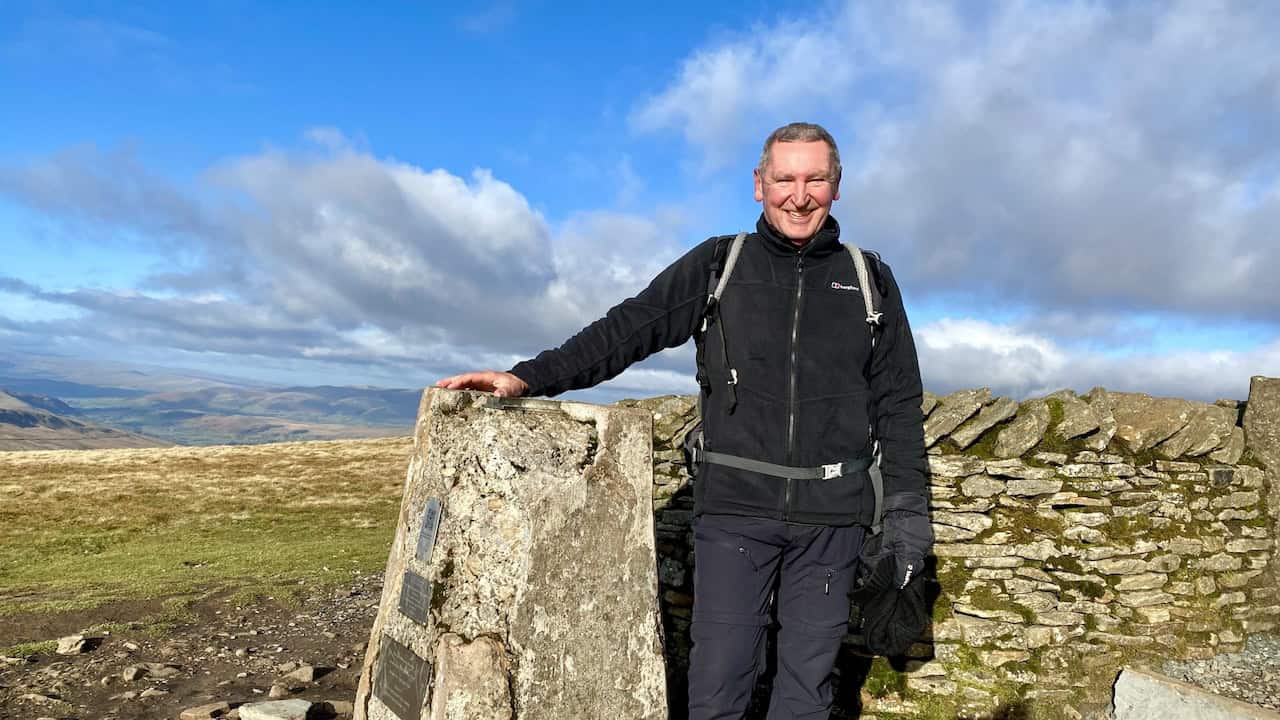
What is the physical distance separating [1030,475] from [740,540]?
463cm

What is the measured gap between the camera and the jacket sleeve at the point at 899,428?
3.76 metres

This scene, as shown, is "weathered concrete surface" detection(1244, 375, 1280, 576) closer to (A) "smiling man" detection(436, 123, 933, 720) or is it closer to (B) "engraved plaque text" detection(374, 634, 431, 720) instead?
(A) "smiling man" detection(436, 123, 933, 720)

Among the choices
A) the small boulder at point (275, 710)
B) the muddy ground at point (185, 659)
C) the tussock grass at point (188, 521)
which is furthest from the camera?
the tussock grass at point (188, 521)

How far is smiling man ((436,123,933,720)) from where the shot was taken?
140 inches

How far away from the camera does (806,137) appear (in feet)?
12.0

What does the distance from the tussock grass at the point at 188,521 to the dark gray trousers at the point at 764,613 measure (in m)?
9.35

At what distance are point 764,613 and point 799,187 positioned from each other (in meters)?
1.99

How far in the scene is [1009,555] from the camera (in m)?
6.93

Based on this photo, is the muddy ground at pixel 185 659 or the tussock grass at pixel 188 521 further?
the tussock grass at pixel 188 521

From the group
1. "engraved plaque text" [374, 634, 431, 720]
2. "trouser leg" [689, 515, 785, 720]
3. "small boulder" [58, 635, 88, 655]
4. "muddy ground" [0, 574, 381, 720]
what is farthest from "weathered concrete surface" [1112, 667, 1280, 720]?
"small boulder" [58, 635, 88, 655]

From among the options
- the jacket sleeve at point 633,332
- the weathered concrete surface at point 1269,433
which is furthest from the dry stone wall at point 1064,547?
the jacket sleeve at point 633,332

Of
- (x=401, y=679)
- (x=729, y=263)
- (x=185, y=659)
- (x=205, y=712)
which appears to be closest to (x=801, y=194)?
(x=729, y=263)

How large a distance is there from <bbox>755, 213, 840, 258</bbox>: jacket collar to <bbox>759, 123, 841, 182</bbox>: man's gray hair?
0.77 ft

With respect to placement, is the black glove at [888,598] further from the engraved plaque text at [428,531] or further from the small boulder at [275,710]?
the small boulder at [275,710]
